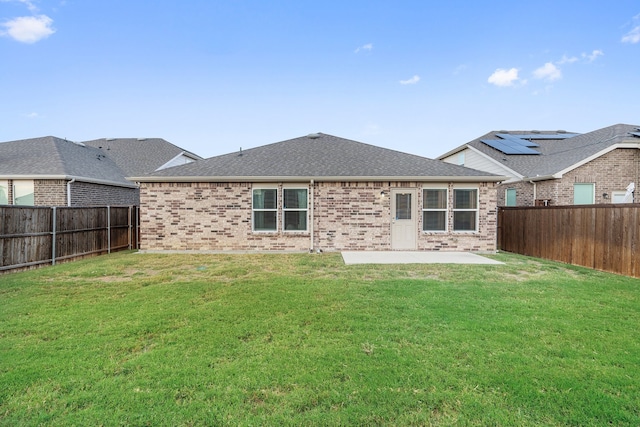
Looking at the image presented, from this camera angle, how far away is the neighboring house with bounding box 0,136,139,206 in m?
12.5

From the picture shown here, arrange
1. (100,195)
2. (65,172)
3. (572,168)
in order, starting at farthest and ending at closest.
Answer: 1. (100,195)
2. (572,168)
3. (65,172)

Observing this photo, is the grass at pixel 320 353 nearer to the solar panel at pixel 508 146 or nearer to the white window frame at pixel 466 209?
the white window frame at pixel 466 209

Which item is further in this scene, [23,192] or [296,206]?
[23,192]

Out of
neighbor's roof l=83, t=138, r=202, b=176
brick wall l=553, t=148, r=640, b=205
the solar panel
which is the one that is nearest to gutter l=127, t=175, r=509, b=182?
brick wall l=553, t=148, r=640, b=205

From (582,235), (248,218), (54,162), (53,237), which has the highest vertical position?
(54,162)

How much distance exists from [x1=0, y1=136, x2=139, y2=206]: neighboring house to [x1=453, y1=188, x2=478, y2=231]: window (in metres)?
15.1

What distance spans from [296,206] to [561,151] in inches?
573

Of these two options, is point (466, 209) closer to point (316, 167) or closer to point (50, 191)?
point (316, 167)

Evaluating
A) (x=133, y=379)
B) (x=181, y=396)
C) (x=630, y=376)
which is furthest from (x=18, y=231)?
(x=630, y=376)

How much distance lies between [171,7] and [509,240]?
17.2 metres

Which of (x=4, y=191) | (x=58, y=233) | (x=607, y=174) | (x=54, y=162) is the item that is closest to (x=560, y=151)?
(x=607, y=174)

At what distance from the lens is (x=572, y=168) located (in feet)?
42.2

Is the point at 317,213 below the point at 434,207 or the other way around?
below

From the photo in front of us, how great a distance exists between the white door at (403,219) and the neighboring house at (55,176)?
42.3 feet
